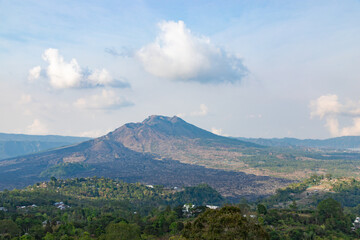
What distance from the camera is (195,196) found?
319 feet

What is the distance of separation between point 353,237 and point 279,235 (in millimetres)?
13568

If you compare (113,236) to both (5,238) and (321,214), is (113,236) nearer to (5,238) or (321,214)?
(5,238)

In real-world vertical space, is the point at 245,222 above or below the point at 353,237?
above

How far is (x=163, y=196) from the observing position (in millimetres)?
95688

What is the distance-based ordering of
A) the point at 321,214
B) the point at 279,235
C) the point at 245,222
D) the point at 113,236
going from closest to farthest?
the point at 245,222 < the point at 113,236 < the point at 279,235 < the point at 321,214

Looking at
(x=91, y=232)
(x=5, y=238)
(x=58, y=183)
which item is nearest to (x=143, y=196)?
(x=58, y=183)

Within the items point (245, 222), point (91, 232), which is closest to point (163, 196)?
point (91, 232)

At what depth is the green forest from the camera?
915 inches

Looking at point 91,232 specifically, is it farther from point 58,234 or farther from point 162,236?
point 162,236

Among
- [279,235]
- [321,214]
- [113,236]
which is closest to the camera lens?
[113,236]

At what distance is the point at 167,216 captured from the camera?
51562 millimetres

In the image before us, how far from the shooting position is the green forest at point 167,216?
23234 millimetres

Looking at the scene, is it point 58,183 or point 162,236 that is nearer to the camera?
point 162,236

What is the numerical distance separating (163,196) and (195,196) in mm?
11352
